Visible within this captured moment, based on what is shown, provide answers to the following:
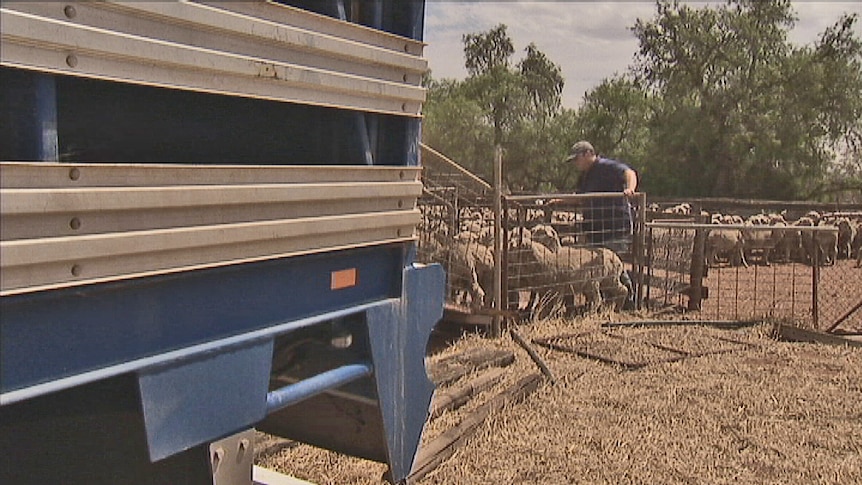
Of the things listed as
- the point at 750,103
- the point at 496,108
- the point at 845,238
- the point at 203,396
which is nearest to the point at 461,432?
the point at 203,396

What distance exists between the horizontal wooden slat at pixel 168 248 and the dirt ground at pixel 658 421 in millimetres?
2051

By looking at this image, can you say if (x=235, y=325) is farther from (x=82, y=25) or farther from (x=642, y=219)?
(x=642, y=219)

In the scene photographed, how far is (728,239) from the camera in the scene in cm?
1722

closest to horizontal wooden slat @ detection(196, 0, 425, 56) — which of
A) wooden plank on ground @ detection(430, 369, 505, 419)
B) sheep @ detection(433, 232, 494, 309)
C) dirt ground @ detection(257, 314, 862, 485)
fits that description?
dirt ground @ detection(257, 314, 862, 485)

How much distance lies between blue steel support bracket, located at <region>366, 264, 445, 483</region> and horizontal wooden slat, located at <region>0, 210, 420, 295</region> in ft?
0.96

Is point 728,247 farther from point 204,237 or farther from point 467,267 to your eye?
point 204,237

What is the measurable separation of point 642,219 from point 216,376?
8.83 metres

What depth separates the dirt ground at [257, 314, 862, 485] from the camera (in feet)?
14.9

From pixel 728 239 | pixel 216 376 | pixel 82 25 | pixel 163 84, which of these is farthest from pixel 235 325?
pixel 728 239

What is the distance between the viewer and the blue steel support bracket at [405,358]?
9.37 feet

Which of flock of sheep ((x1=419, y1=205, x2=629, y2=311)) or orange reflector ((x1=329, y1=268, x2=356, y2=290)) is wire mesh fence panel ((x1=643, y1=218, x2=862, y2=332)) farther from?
orange reflector ((x1=329, y1=268, x2=356, y2=290))

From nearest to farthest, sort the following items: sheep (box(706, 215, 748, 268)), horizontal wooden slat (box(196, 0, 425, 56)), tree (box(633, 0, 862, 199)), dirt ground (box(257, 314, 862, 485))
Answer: horizontal wooden slat (box(196, 0, 425, 56))
dirt ground (box(257, 314, 862, 485))
sheep (box(706, 215, 748, 268))
tree (box(633, 0, 862, 199))

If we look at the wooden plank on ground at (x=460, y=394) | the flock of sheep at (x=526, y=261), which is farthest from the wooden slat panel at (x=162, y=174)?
the flock of sheep at (x=526, y=261)

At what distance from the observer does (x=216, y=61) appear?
2020 mm
